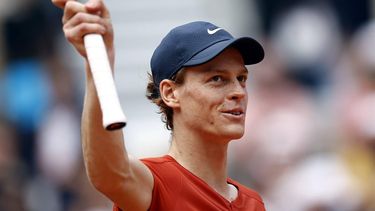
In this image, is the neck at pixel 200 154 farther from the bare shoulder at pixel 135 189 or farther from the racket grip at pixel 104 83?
the racket grip at pixel 104 83

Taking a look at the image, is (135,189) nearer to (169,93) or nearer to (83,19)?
(169,93)

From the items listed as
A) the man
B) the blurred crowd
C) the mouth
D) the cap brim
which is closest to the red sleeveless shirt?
the man

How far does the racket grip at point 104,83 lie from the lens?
4.79m

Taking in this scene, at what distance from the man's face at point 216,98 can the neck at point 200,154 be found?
0.21 ft

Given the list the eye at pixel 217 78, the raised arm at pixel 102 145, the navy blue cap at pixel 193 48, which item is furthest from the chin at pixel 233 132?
the raised arm at pixel 102 145

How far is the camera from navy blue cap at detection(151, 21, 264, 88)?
236 inches

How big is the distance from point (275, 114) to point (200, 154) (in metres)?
5.82

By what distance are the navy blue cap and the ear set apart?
30 mm

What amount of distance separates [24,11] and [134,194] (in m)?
9.39

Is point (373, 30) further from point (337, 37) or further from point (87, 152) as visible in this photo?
point (87, 152)

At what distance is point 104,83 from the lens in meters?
4.88

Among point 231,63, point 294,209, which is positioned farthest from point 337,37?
point 231,63

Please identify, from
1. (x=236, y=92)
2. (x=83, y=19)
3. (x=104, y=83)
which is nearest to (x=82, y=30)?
(x=83, y=19)

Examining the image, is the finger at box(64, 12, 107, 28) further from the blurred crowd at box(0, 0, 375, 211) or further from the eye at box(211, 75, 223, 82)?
the blurred crowd at box(0, 0, 375, 211)
